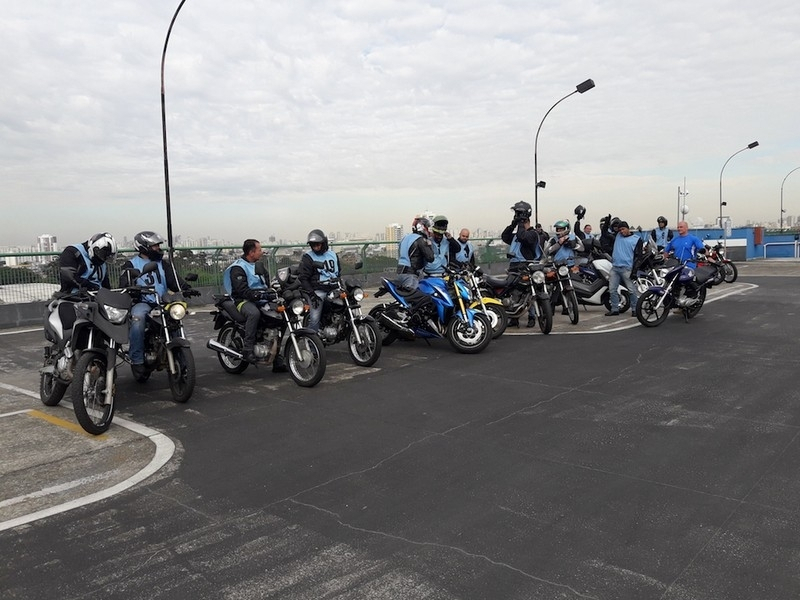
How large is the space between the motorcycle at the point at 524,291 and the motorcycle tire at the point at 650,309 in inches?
57.2

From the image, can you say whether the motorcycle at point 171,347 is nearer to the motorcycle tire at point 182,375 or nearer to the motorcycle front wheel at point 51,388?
the motorcycle tire at point 182,375

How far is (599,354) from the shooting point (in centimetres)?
856

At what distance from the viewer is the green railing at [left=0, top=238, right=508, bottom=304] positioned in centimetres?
1324

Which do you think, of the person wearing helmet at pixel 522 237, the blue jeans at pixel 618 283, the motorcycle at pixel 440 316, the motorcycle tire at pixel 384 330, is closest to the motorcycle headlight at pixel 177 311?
the motorcycle at pixel 440 316

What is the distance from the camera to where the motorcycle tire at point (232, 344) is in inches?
313

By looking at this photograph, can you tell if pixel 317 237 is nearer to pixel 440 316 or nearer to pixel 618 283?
pixel 440 316

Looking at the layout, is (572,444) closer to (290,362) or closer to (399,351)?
(290,362)

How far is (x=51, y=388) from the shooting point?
21.4 ft

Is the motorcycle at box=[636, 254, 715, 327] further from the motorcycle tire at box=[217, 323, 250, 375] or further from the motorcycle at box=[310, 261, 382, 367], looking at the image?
the motorcycle tire at box=[217, 323, 250, 375]

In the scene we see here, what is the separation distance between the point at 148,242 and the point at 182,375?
159cm

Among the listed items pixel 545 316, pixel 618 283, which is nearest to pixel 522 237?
pixel 545 316

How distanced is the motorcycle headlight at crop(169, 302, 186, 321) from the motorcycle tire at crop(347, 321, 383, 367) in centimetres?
248

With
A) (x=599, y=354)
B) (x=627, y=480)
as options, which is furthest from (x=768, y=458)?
(x=599, y=354)

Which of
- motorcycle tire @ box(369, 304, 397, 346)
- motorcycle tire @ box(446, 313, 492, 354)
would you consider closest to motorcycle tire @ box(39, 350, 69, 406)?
motorcycle tire @ box(369, 304, 397, 346)
